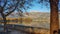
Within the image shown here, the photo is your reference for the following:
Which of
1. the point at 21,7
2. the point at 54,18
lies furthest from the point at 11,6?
the point at 54,18

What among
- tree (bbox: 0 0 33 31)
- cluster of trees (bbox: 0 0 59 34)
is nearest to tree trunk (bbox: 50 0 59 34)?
cluster of trees (bbox: 0 0 59 34)

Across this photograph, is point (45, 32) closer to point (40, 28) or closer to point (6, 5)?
point (40, 28)

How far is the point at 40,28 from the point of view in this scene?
570 cm

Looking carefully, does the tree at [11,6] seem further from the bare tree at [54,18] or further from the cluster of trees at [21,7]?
the bare tree at [54,18]

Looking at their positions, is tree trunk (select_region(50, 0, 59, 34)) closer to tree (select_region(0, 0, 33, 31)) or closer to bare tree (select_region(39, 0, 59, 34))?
bare tree (select_region(39, 0, 59, 34))

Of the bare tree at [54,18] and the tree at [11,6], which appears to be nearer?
the bare tree at [54,18]

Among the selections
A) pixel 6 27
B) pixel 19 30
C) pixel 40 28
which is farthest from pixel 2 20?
pixel 40 28

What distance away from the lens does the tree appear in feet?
15.0

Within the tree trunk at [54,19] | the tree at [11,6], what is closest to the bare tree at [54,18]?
the tree trunk at [54,19]

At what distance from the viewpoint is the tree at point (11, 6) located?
4575mm

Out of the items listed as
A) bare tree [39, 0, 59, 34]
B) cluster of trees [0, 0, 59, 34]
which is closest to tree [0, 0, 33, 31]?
cluster of trees [0, 0, 59, 34]

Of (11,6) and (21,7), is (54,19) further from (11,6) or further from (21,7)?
(11,6)

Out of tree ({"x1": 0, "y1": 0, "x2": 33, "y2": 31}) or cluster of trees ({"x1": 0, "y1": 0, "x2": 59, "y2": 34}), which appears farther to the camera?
tree ({"x1": 0, "y1": 0, "x2": 33, "y2": 31})

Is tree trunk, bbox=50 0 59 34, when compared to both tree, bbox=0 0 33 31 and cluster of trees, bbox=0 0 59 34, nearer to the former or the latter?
cluster of trees, bbox=0 0 59 34
